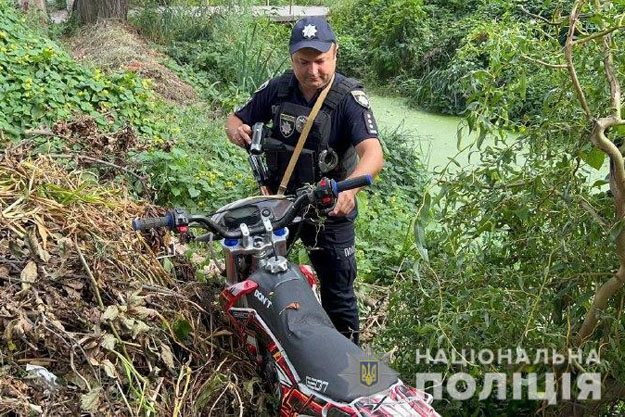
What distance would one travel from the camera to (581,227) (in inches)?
106

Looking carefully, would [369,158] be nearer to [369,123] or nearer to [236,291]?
[369,123]

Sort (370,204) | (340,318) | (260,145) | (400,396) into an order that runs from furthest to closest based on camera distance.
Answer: (370,204)
(340,318)
(260,145)
(400,396)

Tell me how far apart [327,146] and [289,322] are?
3.54ft

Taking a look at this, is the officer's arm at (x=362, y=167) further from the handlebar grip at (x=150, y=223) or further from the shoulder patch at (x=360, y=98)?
the handlebar grip at (x=150, y=223)

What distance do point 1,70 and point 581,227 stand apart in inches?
160

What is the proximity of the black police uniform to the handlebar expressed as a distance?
1.55 feet

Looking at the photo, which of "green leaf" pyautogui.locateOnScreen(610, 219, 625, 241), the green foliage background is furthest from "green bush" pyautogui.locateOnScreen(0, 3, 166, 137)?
"green leaf" pyautogui.locateOnScreen(610, 219, 625, 241)

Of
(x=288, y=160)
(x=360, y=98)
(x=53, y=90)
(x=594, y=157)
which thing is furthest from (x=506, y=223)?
(x=53, y=90)

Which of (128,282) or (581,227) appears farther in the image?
Answer: (128,282)

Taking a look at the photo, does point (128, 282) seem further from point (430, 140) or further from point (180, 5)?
point (180, 5)

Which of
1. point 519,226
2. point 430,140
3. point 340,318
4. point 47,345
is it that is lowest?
point 430,140

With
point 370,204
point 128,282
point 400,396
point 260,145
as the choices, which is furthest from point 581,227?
point 370,204

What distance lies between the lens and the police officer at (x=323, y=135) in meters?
3.29

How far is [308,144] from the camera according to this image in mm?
3406
